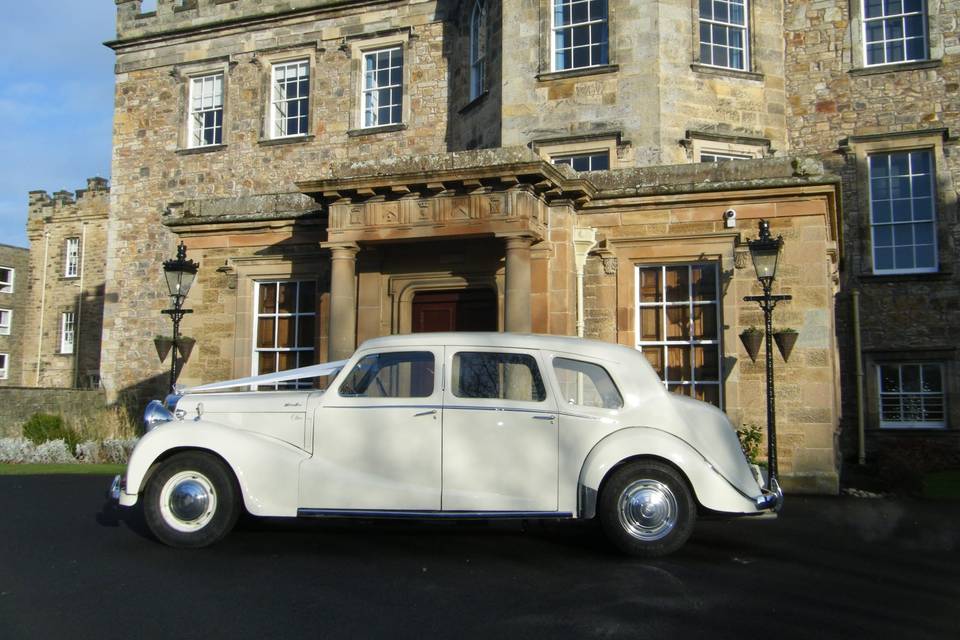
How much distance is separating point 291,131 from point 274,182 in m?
1.53

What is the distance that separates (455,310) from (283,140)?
473 inches

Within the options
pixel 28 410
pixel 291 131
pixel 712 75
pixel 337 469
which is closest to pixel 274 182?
pixel 291 131

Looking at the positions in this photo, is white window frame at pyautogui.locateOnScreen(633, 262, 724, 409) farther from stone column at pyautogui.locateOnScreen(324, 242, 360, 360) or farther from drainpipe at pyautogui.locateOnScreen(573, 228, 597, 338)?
stone column at pyautogui.locateOnScreen(324, 242, 360, 360)

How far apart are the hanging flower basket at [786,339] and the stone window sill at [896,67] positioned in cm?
1006

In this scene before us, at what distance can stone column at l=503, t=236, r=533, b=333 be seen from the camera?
37.0ft

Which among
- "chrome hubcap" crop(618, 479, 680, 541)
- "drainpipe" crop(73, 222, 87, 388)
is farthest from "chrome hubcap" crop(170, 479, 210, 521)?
"drainpipe" crop(73, 222, 87, 388)

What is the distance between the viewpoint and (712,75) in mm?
17188

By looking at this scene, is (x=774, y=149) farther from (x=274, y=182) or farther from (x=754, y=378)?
(x=274, y=182)

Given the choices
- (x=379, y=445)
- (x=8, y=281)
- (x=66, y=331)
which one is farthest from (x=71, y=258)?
(x=379, y=445)

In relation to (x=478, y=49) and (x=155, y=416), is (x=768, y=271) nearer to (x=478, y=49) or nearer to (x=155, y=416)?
(x=155, y=416)


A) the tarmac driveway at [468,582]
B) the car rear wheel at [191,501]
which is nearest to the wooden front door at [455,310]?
the tarmac driveway at [468,582]

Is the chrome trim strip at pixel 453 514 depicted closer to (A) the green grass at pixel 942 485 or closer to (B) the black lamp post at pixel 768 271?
(B) the black lamp post at pixel 768 271

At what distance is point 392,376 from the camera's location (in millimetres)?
6934

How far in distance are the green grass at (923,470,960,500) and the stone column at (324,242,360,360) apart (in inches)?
316
